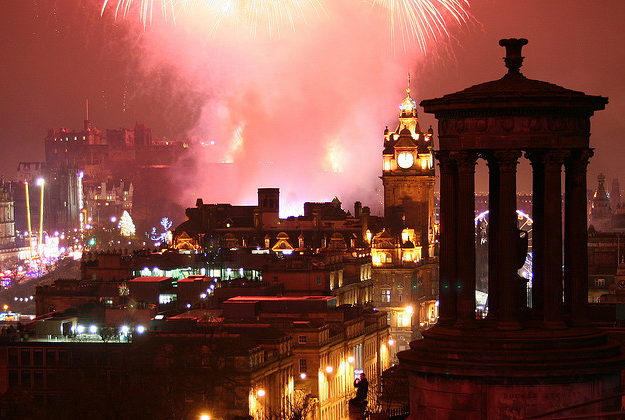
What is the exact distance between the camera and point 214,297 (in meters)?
132

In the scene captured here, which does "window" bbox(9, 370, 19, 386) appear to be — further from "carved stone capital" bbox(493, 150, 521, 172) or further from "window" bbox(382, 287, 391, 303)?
"window" bbox(382, 287, 391, 303)

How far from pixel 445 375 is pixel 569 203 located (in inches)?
206

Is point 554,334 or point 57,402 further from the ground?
point 554,334

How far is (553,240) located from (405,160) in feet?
442

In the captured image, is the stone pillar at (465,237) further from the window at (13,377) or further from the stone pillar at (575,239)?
the window at (13,377)

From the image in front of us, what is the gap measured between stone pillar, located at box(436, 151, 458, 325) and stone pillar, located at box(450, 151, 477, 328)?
11 cm

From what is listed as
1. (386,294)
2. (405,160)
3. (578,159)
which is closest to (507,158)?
(578,159)

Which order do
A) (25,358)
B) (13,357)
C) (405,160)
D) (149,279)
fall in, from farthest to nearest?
1. (405,160)
2. (149,279)
3. (13,357)
4. (25,358)

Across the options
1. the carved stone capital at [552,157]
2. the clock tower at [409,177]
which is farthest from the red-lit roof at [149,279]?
the carved stone capital at [552,157]

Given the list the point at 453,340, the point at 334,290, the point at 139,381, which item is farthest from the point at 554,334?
the point at 334,290

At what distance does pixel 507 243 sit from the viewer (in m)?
45.6

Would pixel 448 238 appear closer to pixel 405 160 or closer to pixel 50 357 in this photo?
pixel 50 357

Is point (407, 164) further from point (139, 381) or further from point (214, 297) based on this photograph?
point (139, 381)

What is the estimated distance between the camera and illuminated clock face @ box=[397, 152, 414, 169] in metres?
180
